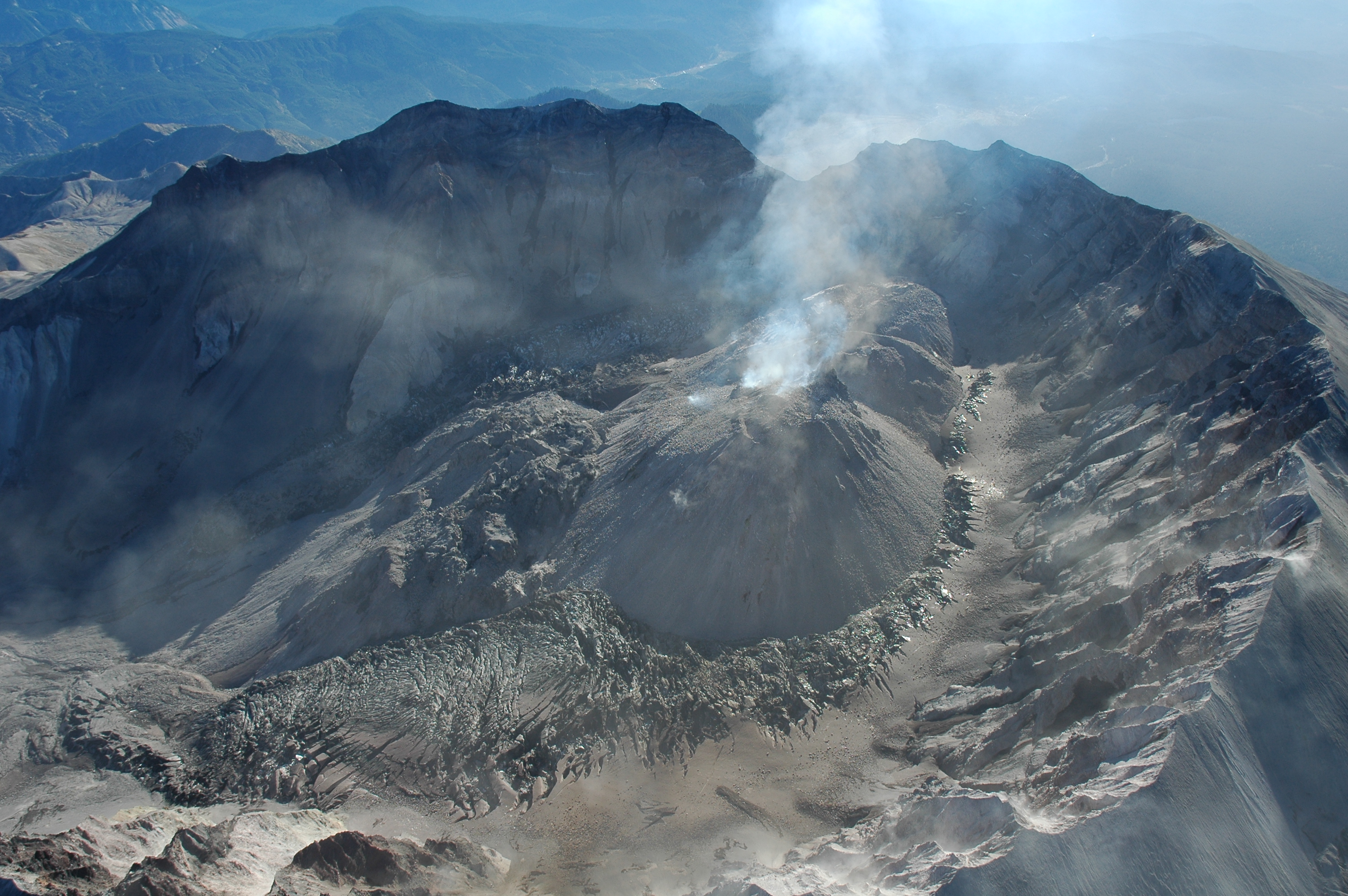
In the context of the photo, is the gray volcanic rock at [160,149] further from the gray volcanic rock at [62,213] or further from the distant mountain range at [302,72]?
the distant mountain range at [302,72]

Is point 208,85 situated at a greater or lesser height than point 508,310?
greater

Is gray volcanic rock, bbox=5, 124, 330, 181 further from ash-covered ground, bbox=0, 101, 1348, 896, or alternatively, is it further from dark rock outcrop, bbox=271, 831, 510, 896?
dark rock outcrop, bbox=271, 831, 510, 896

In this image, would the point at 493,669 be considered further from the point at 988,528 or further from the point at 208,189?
the point at 208,189

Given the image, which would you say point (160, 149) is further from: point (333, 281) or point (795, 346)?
point (795, 346)

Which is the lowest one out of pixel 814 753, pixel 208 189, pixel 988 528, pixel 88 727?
pixel 814 753

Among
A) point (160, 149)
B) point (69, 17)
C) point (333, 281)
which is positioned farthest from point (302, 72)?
point (333, 281)

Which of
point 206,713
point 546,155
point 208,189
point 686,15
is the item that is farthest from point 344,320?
point 686,15

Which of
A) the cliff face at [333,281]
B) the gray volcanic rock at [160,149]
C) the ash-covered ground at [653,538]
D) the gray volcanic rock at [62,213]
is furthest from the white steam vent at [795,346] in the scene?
the gray volcanic rock at [160,149]
